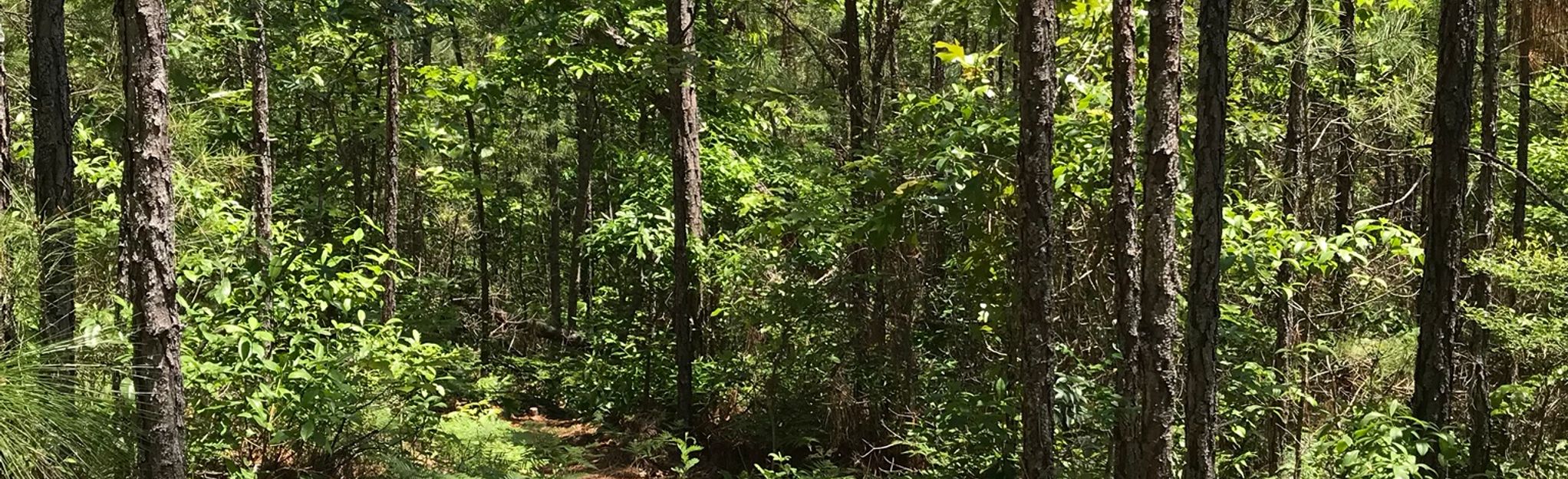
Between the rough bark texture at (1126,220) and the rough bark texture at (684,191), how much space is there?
4.74 metres

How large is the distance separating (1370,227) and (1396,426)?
127 centimetres

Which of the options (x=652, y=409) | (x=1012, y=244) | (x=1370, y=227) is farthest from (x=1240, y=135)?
(x=652, y=409)

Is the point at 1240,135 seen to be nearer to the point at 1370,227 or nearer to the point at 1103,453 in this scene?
the point at 1370,227

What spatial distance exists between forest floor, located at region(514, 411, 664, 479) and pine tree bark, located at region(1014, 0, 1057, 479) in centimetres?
431

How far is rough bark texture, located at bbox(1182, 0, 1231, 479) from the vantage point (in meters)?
4.86

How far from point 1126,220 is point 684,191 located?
5.14 metres

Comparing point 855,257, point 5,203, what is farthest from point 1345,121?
point 5,203

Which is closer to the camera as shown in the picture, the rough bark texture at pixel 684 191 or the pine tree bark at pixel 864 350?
the pine tree bark at pixel 864 350

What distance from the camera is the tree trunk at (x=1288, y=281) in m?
6.96

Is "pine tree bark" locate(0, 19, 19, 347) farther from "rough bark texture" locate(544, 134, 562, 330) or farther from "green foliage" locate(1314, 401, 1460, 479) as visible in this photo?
"rough bark texture" locate(544, 134, 562, 330)

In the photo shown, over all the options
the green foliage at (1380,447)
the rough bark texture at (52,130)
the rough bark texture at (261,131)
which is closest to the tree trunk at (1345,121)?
the green foliage at (1380,447)

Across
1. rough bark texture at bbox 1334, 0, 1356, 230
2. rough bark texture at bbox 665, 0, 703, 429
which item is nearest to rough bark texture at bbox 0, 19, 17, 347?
rough bark texture at bbox 665, 0, 703, 429

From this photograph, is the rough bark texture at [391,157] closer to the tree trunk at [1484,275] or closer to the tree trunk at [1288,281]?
the tree trunk at [1288,281]

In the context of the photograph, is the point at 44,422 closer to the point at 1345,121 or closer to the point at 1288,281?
the point at 1288,281
